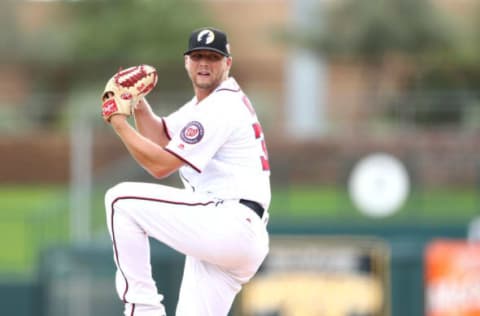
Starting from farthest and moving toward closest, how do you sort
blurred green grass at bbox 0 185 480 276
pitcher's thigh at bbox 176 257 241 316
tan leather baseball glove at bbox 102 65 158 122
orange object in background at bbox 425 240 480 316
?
blurred green grass at bbox 0 185 480 276
orange object in background at bbox 425 240 480 316
pitcher's thigh at bbox 176 257 241 316
tan leather baseball glove at bbox 102 65 158 122

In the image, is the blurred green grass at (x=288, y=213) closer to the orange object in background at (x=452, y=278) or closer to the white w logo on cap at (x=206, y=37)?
the orange object in background at (x=452, y=278)

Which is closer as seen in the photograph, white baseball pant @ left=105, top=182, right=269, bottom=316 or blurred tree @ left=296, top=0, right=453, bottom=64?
white baseball pant @ left=105, top=182, right=269, bottom=316

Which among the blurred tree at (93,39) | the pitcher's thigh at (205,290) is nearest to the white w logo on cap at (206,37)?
the pitcher's thigh at (205,290)

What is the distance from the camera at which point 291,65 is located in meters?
36.6

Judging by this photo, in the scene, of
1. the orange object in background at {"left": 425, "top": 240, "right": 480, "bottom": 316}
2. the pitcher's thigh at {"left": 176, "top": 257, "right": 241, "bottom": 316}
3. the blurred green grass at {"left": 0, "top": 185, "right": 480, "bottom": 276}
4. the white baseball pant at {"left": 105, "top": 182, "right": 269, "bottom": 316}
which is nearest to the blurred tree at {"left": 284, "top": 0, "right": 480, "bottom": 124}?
the blurred green grass at {"left": 0, "top": 185, "right": 480, "bottom": 276}

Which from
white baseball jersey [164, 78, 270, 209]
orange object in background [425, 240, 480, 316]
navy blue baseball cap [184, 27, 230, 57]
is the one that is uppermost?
navy blue baseball cap [184, 27, 230, 57]

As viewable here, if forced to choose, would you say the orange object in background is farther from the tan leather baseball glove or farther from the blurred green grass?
the tan leather baseball glove

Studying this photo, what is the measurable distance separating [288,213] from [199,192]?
1464 centimetres

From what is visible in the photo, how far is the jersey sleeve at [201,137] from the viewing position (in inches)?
284

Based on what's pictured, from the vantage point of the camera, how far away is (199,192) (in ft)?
24.6

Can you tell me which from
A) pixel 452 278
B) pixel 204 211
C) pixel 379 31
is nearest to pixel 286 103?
pixel 379 31

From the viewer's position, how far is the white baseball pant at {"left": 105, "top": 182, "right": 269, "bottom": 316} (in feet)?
23.8

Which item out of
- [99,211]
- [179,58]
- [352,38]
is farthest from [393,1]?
[99,211]

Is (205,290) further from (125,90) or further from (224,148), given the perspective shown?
(125,90)
